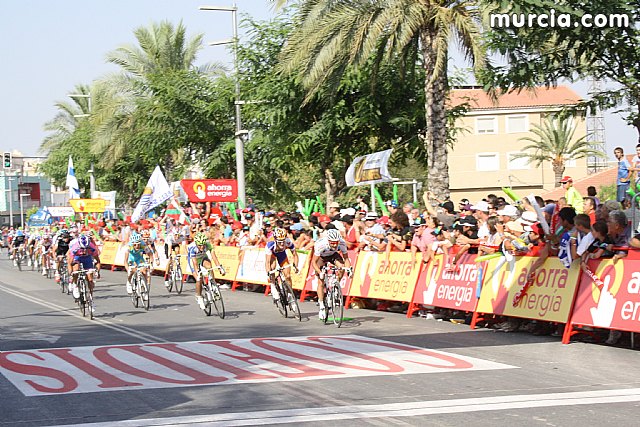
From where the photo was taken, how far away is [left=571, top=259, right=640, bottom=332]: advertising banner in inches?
481

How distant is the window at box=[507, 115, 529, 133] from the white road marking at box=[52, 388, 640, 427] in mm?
58452

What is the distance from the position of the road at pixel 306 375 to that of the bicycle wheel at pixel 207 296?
0.87 m

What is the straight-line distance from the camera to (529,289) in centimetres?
1433

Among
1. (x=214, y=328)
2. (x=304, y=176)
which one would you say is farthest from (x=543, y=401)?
(x=304, y=176)

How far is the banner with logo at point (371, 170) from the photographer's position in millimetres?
22641

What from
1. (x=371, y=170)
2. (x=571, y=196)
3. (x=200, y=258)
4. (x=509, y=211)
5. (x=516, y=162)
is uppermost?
(x=516, y=162)

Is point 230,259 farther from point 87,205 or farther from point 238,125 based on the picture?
point 87,205

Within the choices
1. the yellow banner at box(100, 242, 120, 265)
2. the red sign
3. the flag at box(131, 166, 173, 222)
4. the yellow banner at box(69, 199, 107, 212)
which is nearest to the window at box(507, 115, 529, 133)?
the yellow banner at box(69, 199, 107, 212)

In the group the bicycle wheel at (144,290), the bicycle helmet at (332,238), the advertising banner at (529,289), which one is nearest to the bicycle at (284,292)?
the bicycle helmet at (332,238)

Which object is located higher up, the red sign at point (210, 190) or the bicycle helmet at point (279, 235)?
the red sign at point (210, 190)

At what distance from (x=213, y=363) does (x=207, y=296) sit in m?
6.59

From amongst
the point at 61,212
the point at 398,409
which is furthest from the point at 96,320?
the point at 61,212

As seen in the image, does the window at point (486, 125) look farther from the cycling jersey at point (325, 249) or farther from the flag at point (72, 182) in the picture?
the cycling jersey at point (325, 249)

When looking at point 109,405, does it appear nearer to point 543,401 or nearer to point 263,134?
point 543,401
